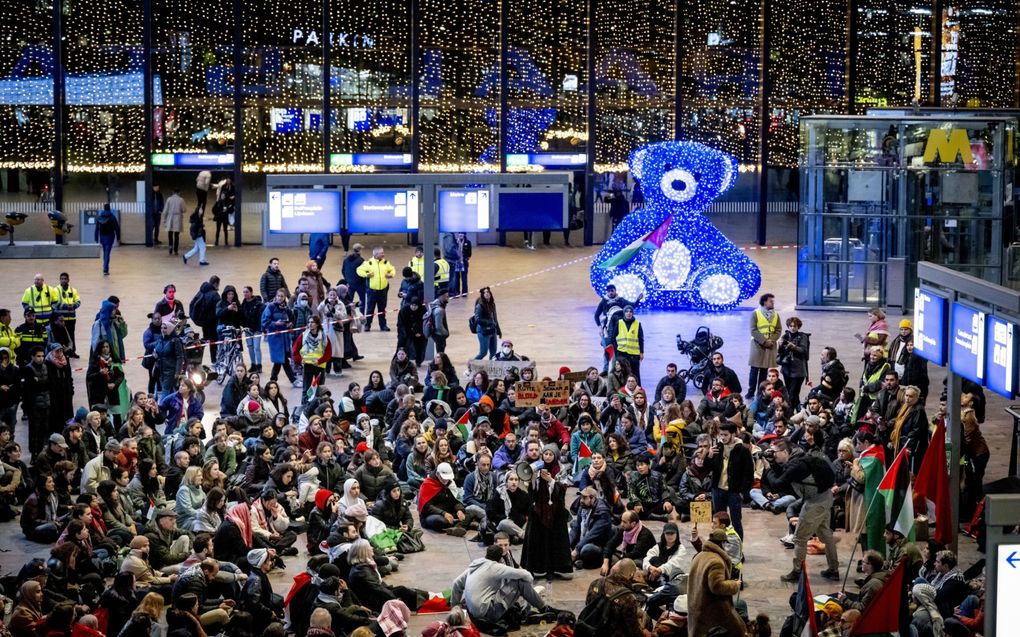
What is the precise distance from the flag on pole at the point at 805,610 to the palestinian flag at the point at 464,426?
282 inches

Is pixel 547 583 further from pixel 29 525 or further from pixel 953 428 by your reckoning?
pixel 29 525

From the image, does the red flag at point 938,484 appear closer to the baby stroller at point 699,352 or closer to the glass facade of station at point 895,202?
the baby stroller at point 699,352

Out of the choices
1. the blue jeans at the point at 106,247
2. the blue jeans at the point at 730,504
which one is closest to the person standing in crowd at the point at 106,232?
the blue jeans at the point at 106,247

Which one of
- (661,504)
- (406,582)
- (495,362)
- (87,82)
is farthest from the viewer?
(87,82)

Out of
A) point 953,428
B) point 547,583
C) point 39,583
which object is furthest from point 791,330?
point 39,583

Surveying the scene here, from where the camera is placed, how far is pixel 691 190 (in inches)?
1212

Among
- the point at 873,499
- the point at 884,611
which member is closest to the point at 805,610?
the point at 884,611

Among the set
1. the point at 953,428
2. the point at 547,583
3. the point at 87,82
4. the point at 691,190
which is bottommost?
the point at 547,583

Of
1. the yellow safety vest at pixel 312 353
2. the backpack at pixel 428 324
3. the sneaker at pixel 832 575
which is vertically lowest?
the sneaker at pixel 832 575

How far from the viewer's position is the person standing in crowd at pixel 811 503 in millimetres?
16484

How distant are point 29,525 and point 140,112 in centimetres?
2467

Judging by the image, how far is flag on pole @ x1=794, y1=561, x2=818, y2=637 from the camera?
44.3 feet

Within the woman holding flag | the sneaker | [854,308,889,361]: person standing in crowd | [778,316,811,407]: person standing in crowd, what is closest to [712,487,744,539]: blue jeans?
the sneaker

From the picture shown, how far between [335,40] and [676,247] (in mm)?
14180
